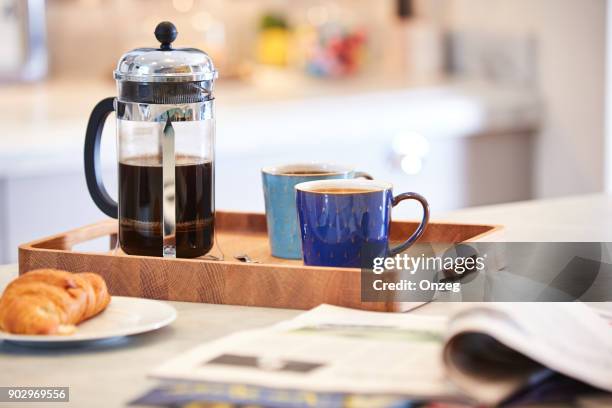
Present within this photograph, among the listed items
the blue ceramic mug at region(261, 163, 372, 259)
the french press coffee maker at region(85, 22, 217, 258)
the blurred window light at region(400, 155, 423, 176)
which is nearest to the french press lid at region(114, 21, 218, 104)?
the french press coffee maker at region(85, 22, 217, 258)

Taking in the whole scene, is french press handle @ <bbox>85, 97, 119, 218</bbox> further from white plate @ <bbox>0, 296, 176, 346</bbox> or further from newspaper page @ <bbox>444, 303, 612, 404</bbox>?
newspaper page @ <bbox>444, 303, 612, 404</bbox>

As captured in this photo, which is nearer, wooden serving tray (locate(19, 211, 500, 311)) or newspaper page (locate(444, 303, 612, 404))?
newspaper page (locate(444, 303, 612, 404))

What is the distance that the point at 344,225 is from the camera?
1025 mm

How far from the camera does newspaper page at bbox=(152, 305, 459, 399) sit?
73 centimetres

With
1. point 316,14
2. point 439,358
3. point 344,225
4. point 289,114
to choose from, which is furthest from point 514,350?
point 316,14

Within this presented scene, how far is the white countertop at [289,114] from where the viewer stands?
7.42 ft

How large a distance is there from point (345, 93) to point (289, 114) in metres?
0.30

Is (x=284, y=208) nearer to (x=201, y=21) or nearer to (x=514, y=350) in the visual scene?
(x=514, y=350)

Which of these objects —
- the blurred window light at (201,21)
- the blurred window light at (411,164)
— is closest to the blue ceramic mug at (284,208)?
the blurred window light at (411,164)

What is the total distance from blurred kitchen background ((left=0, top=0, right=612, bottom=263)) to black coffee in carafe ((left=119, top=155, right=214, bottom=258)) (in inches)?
45.3

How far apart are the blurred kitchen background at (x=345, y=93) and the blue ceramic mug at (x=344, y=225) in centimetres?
128

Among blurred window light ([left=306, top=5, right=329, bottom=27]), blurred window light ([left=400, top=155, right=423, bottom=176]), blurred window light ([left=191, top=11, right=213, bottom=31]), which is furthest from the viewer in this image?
blurred window light ([left=306, top=5, right=329, bottom=27])

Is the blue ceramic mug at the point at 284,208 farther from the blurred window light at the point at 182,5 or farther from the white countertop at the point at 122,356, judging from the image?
the blurred window light at the point at 182,5

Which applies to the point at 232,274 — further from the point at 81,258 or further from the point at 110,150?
the point at 110,150
